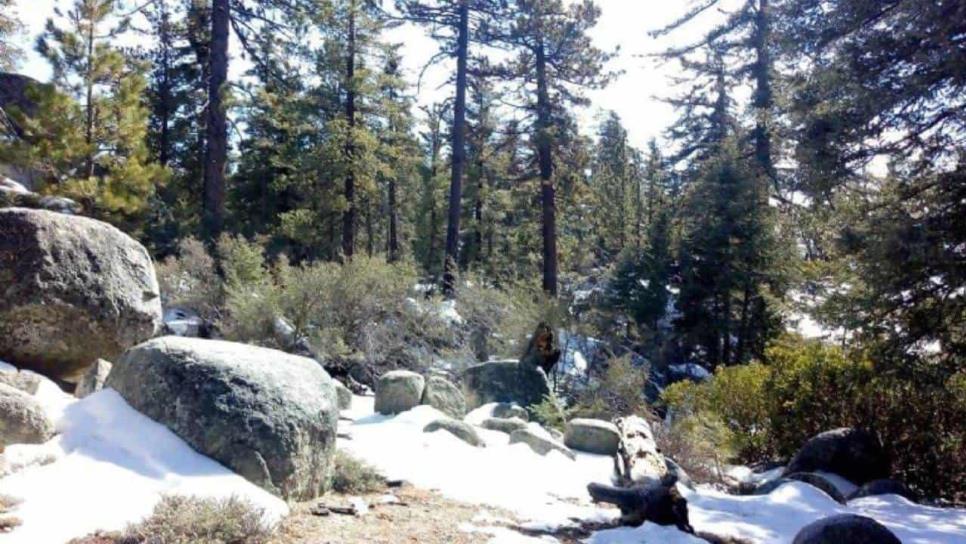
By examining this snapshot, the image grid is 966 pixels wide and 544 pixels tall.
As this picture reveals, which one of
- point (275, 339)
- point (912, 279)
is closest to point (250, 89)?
point (275, 339)

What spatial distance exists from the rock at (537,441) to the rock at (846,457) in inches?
103

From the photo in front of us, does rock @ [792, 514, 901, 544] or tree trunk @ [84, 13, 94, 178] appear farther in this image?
A: tree trunk @ [84, 13, 94, 178]

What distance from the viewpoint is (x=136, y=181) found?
Result: 38.1 feet

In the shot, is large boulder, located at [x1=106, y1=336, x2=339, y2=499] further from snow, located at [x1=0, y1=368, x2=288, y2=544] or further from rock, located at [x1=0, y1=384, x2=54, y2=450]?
rock, located at [x1=0, y1=384, x2=54, y2=450]

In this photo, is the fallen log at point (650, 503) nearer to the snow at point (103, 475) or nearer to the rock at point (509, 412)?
the snow at point (103, 475)

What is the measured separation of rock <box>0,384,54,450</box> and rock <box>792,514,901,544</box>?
4503 millimetres

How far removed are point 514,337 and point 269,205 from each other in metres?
13.3

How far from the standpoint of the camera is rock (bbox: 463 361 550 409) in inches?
372

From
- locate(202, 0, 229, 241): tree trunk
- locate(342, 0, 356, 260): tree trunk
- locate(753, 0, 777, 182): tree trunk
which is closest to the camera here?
locate(202, 0, 229, 241): tree trunk

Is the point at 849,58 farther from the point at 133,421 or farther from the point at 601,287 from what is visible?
the point at 601,287

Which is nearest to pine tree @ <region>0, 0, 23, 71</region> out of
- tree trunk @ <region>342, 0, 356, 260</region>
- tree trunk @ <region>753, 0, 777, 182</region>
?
tree trunk @ <region>342, 0, 356, 260</region>

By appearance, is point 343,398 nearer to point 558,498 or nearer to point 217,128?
point 558,498

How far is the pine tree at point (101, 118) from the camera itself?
1146 centimetres

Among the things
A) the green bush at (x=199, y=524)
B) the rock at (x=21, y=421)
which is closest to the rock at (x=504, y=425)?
the green bush at (x=199, y=524)
